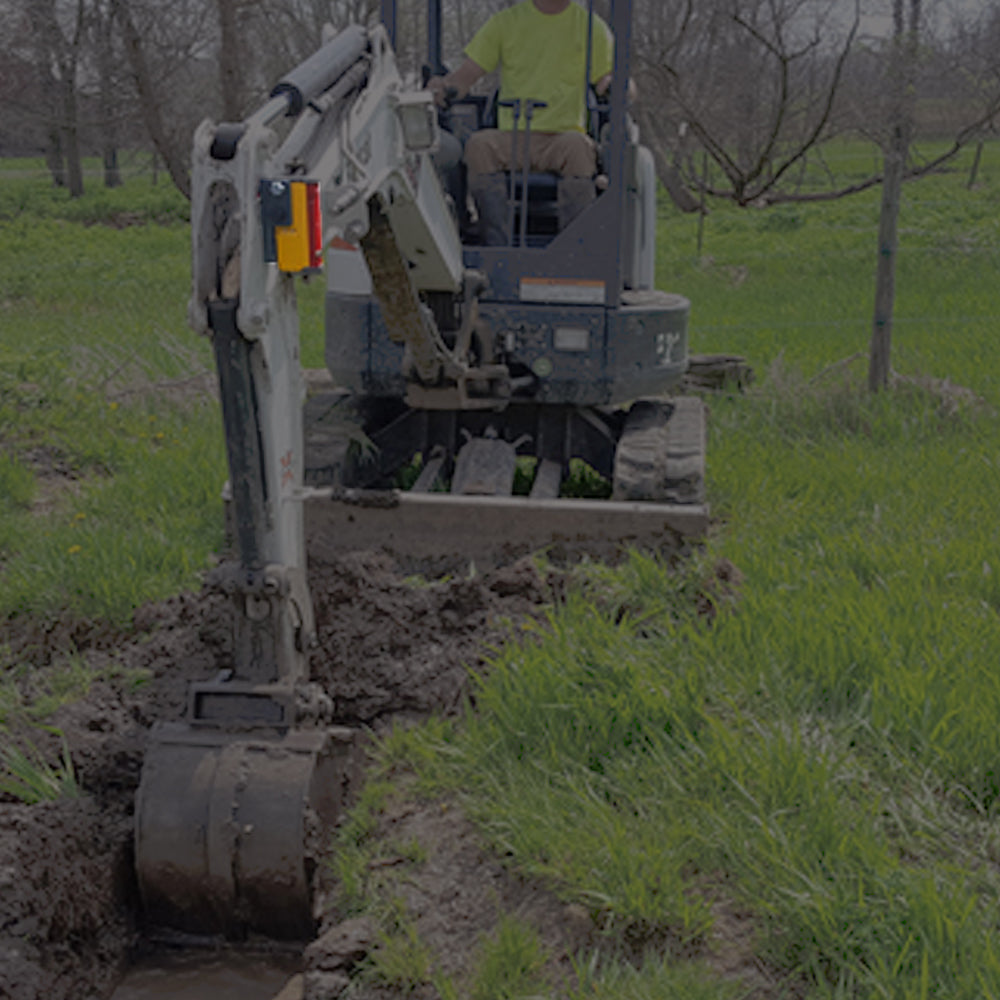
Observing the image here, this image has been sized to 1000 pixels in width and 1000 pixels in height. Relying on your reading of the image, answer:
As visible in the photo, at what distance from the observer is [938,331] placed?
10188 millimetres

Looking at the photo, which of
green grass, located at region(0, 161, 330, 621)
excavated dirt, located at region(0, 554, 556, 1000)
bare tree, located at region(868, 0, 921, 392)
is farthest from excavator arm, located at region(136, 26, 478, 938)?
bare tree, located at region(868, 0, 921, 392)

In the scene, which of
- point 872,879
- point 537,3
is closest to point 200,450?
point 537,3

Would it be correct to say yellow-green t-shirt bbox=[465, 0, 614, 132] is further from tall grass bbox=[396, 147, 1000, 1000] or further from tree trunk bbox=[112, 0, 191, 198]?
tree trunk bbox=[112, 0, 191, 198]

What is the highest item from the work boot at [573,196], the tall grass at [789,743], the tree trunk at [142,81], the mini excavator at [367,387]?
the tree trunk at [142,81]

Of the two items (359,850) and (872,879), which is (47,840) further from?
(872,879)

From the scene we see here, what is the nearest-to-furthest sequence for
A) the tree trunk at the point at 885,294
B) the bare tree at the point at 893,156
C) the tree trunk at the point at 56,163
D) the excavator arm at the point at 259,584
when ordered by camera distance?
the excavator arm at the point at 259,584
the bare tree at the point at 893,156
the tree trunk at the point at 885,294
the tree trunk at the point at 56,163

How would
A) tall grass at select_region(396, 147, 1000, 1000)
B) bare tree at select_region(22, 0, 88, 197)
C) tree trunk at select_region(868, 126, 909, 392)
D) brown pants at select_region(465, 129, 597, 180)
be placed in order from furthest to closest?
1. bare tree at select_region(22, 0, 88, 197)
2. tree trunk at select_region(868, 126, 909, 392)
3. brown pants at select_region(465, 129, 597, 180)
4. tall grass at select_region(396, 147, 1000, 1000)

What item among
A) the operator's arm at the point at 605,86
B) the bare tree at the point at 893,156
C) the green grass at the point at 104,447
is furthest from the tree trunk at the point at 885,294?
the green grass at the point at 104,447

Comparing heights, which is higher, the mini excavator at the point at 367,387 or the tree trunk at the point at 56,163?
the tree trunk at the point at 56,163

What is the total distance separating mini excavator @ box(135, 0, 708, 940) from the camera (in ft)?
10.1

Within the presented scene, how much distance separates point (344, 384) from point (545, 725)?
2.78m

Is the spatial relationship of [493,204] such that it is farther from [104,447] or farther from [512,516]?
[104,447]

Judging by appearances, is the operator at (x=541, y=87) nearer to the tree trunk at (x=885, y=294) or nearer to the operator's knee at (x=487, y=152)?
the operator's knee at (x=487, y=152)

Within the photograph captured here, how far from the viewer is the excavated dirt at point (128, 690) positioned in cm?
304
